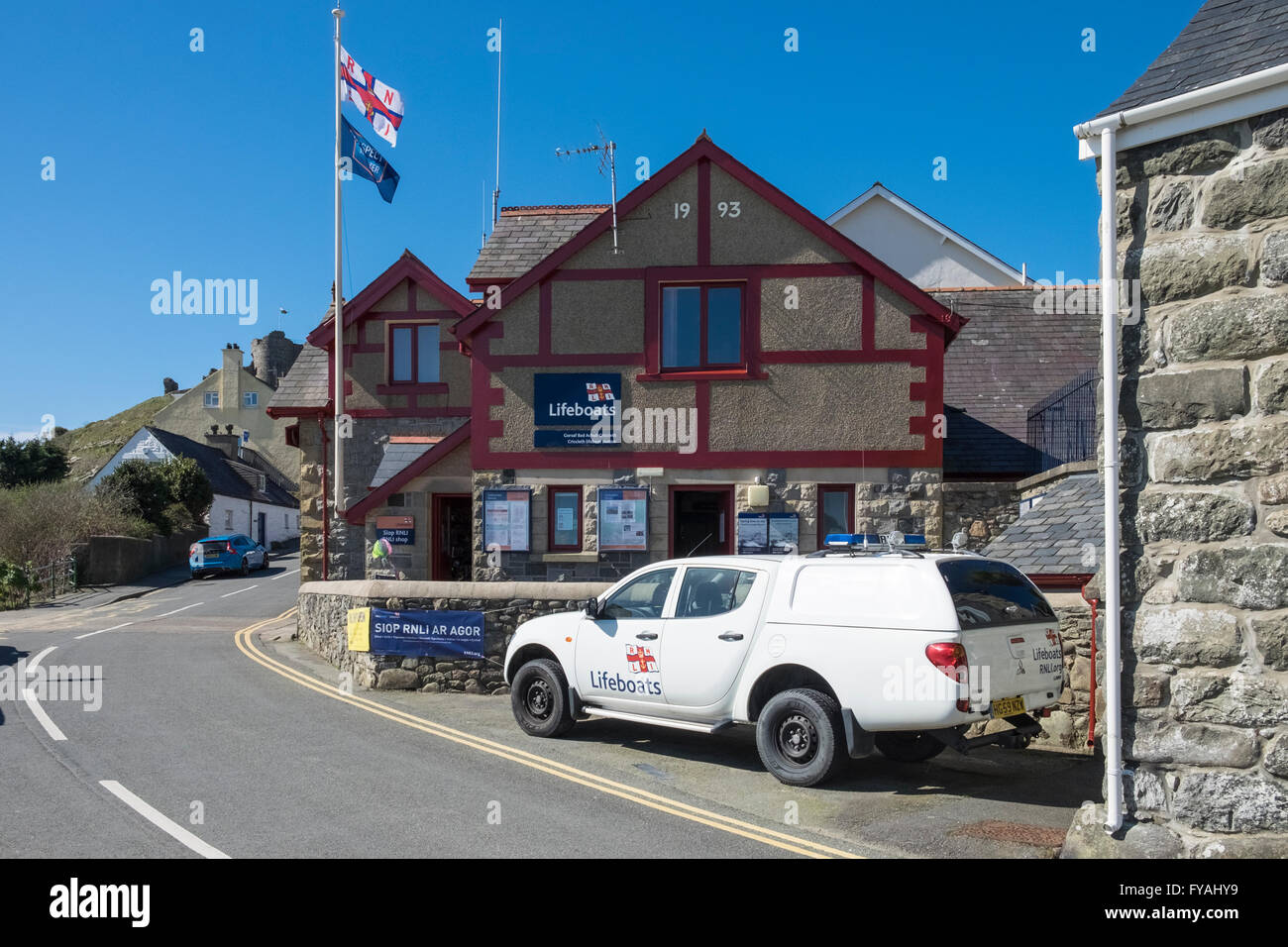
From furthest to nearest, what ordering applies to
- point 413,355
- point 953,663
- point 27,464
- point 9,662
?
point 27,464, point 413,355, point 9,662, point 953,663

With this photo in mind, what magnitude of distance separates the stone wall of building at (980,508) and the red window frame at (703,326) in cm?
422

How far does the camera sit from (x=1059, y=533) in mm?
11906

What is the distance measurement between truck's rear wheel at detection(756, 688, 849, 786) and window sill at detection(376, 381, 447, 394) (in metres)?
14.5

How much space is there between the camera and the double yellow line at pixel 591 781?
681 cm

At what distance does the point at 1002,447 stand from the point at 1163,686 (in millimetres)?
12412

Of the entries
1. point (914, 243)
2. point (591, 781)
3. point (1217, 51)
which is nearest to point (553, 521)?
point (591, 781)

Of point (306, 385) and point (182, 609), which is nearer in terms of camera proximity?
point (306, 385)

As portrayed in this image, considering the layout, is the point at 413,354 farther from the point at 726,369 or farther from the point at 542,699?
the point at 542,699

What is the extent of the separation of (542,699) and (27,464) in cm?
5038

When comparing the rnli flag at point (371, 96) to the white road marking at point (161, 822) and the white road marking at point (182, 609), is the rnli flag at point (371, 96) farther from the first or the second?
the white road marking at point (161, 822)

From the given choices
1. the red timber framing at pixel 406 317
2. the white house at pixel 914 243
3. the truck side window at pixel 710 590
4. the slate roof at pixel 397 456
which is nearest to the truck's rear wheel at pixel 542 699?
the truck side window at pixel 710 590

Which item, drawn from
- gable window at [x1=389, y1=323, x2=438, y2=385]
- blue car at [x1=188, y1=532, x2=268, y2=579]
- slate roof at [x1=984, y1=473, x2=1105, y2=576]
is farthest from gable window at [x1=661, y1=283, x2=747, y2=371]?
blue car at [x1=188, y1=532, x2=268, y2=579]

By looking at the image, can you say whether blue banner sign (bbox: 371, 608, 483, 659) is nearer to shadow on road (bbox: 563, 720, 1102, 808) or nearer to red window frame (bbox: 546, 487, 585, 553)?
shadow on road (bbox: 563, 720, 1102, 808)
